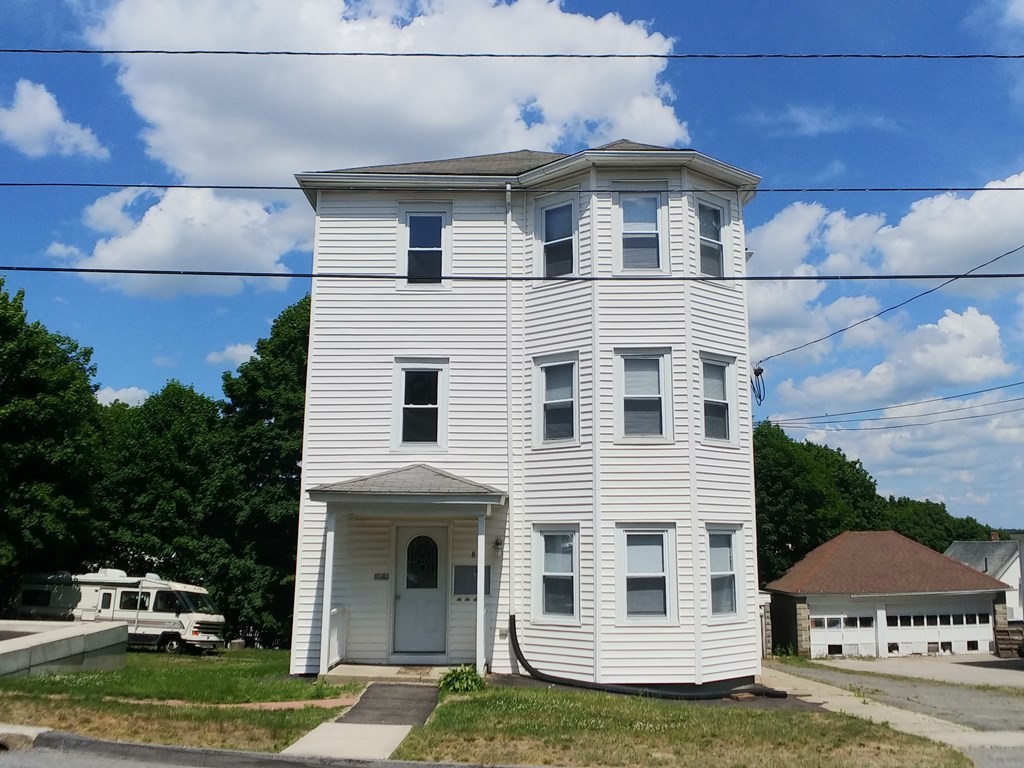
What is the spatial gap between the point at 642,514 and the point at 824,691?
13.4ft

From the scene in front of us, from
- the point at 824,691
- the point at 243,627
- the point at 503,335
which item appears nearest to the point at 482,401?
the point at 503,335

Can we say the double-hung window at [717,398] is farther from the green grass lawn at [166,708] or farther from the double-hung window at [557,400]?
the green grass lawn at [166,708]

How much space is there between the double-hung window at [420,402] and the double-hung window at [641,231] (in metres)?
3.71

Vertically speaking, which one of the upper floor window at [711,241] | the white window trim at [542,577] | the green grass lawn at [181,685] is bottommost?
the green grass lawn at [181,685]

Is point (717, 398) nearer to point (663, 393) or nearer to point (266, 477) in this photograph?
point (663, 393)

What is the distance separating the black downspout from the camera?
12.4 m

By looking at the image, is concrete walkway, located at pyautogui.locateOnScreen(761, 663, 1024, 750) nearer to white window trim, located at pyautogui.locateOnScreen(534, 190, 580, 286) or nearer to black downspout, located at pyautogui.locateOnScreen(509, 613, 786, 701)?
black downspout, located at pyautogui.locateOnScreen(509, 613, 786, 701)

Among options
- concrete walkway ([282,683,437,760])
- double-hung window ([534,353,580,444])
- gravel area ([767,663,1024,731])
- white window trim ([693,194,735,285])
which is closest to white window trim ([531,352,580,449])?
double-hung window ([534,353,580,444])

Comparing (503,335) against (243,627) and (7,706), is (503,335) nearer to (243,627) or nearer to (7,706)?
(7,706)

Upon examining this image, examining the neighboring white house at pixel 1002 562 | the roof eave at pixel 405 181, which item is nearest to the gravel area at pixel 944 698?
the roof eave at pixel 405 181

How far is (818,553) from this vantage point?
28.0m

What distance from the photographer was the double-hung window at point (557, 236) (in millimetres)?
14836

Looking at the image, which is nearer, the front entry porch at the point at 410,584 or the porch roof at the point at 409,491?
the porch roof at the point at 409,491

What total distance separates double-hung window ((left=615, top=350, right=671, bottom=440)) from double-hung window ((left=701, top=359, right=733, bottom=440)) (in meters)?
0.76
